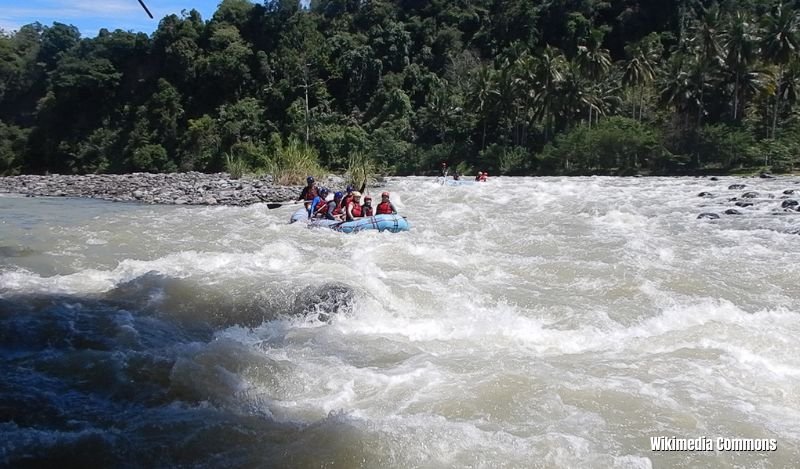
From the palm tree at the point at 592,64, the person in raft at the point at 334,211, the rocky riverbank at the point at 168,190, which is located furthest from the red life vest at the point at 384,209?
the palm tree at the point at 592,64

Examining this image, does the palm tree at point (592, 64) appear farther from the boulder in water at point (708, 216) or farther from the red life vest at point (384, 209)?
the red life vest at point (384, 209)

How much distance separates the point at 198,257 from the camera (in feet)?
35.6

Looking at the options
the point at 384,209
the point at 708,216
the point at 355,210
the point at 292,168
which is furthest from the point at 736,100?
the point at 355,210

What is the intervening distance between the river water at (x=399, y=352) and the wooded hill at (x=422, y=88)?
21.3 m

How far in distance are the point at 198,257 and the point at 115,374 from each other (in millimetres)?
5375

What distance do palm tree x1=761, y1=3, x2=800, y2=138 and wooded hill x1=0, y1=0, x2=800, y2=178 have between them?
0.38 ft

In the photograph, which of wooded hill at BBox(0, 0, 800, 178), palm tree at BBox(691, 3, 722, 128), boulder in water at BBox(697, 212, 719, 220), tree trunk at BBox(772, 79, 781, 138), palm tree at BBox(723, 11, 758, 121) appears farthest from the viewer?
palm tree at BBox(691, 3, 722, 128)

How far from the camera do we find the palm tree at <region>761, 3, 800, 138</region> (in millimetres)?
36094

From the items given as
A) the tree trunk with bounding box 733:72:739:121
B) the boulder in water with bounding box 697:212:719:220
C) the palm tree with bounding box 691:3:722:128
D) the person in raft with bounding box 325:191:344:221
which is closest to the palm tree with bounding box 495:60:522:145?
the palm tree with bounding box 691:3:722:128

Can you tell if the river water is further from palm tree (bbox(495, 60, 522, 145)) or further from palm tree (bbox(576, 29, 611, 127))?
palm tree (bbox(495, 60, 522, 145))

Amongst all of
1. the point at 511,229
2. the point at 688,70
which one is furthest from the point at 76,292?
the point at 688,70

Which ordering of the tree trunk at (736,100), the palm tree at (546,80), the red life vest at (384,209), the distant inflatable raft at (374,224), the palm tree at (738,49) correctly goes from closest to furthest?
the distant inflatable raft at (374,224) → the red life vest at (384,209) → the palm tree at (738,49) → the tree trunk at (736,100) → the palm tree at (546,80)

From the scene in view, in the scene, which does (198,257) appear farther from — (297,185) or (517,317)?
(297,185)

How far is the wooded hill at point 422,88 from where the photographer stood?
39.5 meters
